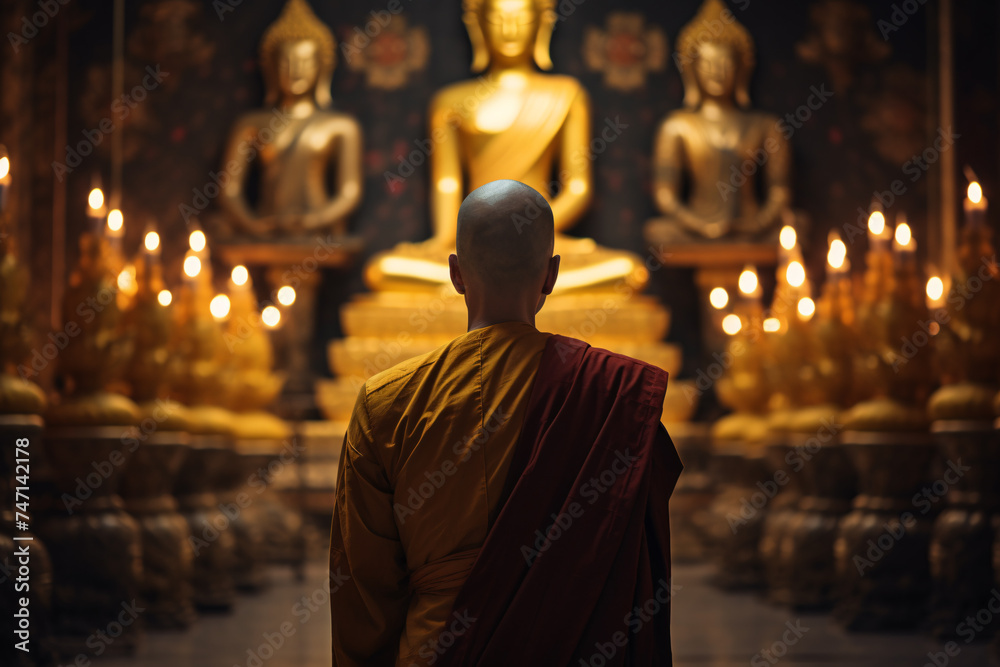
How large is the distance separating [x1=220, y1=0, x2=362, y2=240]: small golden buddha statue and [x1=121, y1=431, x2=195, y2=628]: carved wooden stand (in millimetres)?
4281

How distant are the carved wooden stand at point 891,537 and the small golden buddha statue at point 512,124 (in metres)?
4.38

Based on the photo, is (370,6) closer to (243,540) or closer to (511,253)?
(243,540)

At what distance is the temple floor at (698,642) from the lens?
3068 mm

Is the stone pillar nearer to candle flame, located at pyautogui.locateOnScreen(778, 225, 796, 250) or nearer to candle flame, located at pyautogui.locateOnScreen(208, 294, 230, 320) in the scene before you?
candle flame, located at pyautogui.locateOnScreen(778, 225, 796, 250)

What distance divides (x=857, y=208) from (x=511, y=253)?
6.85 metres

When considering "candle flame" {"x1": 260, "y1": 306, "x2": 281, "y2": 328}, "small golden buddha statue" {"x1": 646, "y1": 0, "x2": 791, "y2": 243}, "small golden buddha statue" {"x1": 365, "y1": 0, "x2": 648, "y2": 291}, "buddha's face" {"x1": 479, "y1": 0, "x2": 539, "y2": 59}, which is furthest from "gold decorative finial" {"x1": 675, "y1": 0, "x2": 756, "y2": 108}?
"candle flame" {"x1": 260, "y1": 306, "x2": 281, "y2": 328}

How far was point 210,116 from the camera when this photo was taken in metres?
8.16

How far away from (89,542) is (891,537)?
2340 mm

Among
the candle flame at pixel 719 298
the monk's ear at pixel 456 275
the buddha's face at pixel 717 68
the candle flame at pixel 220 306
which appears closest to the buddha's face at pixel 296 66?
the buddha's face at pixel 717 68

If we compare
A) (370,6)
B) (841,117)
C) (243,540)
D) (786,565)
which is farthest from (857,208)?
(243,540)

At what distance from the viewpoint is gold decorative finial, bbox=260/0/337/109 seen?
806 centimetres

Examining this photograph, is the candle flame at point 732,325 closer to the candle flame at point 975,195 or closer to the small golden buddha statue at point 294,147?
the small golden buddha statue at point 294,147

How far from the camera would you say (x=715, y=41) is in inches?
315

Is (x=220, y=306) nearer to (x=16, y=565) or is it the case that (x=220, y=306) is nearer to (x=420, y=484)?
(x=16, y=565)
